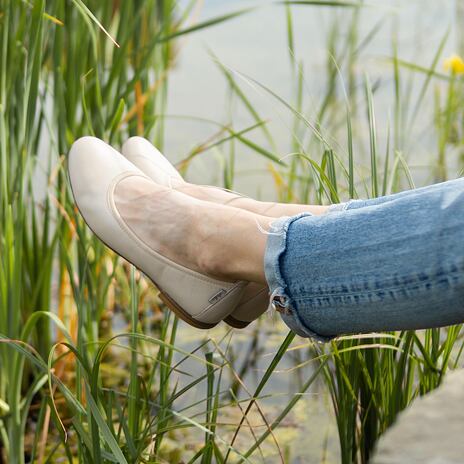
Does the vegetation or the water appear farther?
the water

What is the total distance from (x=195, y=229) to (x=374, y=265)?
0.97ft

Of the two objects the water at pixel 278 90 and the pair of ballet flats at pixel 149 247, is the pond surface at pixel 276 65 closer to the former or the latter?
the water at pixel 278 90

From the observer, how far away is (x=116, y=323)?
1.86m

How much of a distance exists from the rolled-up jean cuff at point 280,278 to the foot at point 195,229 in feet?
0.13

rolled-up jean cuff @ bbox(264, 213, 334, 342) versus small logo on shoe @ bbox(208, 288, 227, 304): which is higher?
rolled-up jean cuff @ bbox(264, 213, 334, 342)

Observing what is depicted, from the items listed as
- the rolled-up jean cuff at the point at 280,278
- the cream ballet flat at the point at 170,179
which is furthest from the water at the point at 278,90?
the rolled-up jean cuff at the point at 280,278

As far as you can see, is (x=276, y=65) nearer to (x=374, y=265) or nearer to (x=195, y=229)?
(x=195, y=229)

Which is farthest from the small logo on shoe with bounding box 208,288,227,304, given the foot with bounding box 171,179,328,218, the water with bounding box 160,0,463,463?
the water with bounding box 160,0,463,463

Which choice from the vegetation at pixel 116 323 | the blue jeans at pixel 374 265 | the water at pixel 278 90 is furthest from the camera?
the water at pixel 278 90

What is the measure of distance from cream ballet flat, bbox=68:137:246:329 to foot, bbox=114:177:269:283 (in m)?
0.01

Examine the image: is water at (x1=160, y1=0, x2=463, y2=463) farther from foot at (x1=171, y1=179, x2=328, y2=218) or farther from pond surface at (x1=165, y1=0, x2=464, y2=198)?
foot at (x1=171, y1=179, x2=328, y2=218)

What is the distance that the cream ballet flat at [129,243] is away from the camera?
3.57ft

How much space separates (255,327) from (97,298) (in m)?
0.45

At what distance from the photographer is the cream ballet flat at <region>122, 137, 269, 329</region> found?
1110 millimetres
